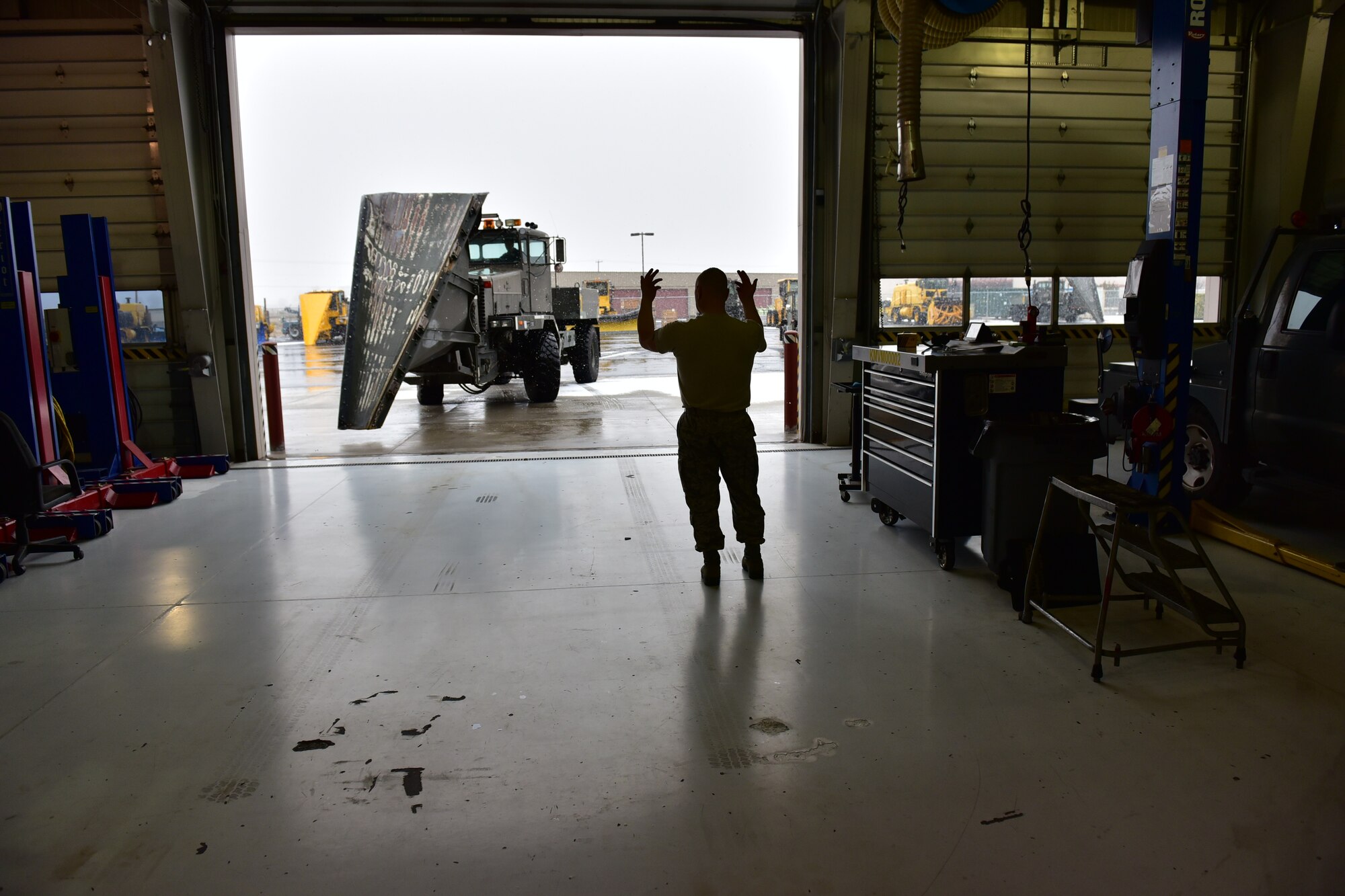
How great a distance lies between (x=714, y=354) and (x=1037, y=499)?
1.66 metres

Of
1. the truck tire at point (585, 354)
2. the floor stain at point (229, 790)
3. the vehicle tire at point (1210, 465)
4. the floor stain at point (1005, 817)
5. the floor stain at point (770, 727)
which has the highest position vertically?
the truck tire at point (585, 354)

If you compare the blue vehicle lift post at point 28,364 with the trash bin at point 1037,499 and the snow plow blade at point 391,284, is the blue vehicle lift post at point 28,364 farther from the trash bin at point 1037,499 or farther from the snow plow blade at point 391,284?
the trash bin at point 1037,499

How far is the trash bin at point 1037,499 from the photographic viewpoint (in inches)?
152

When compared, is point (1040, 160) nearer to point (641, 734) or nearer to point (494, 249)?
point (494, 249)

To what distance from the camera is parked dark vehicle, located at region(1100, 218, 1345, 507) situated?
448 centimetres

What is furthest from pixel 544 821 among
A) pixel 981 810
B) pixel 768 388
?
pixel 768 388

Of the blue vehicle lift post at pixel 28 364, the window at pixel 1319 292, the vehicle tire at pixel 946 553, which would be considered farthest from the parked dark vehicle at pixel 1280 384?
the blue vehicle lift post at pixel 28 364

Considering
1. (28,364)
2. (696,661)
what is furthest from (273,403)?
(696,661)

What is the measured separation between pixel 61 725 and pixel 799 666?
2616mm

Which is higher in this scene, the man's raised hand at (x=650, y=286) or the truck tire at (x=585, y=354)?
the man's raised hand at (x=650, y=286)

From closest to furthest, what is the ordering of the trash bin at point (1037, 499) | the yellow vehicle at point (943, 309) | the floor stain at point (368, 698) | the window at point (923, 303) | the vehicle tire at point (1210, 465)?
1. the floor stain at point (368, 698)
2. the trash bin at point (1037, 499)
3. the vehicle tire at point (1210, 465)
4. the window at point (923, 303)
5. the yellow vehicle at point (943, 309)

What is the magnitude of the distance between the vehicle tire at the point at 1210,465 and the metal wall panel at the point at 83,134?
857cm

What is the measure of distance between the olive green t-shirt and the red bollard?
6194 mm

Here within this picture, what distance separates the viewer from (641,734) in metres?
2.78
